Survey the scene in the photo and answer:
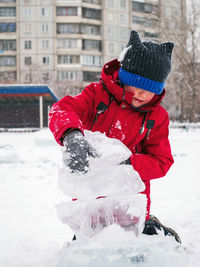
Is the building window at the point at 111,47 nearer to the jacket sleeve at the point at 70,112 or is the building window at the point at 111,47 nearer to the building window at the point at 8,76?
the building window at the point at 8,76

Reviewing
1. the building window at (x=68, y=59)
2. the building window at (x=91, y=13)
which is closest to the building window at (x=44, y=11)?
the building window at (x=91, y=13)

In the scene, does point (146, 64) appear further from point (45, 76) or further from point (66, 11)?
point (66, 11)

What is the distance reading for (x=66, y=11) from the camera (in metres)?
42.6

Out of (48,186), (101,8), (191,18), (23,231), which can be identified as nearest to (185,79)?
(191,18)

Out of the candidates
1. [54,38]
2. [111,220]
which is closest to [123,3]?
[54,38]

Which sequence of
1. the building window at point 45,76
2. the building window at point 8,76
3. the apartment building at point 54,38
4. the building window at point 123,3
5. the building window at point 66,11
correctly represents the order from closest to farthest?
the building window at point 45,76 → the building window at point 8,76 → the apartment building at point 54,38 → the building window at point 66,11 → the building window at point 123,3

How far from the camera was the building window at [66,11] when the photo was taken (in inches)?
1670

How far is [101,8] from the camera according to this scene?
144 ft

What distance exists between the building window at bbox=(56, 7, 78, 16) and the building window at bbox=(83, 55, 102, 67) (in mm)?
6917

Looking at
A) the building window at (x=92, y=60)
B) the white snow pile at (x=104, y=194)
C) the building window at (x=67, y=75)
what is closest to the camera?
the white snow pile at (x=104, y=194)

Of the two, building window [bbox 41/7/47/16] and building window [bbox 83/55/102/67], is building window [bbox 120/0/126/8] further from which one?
building window [bbox 41/7/47/16]

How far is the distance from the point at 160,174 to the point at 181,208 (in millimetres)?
1532

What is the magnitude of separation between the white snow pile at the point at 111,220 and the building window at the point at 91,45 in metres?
44.2

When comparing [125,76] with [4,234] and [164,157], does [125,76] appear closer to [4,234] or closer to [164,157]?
[164,157]
